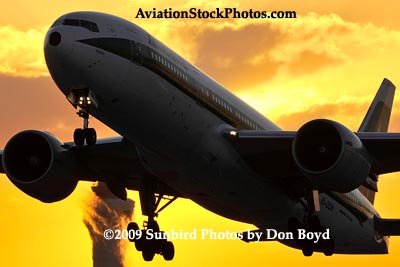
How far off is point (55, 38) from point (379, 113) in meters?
26.6

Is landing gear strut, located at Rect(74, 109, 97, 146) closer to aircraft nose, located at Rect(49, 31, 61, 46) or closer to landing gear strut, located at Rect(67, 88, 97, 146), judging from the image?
landing gear strut, located at Rect(67, 88, 97, 146)

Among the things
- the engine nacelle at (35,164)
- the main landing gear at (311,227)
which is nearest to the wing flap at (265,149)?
the main landing gear at (311,227)

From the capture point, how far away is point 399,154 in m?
28.9

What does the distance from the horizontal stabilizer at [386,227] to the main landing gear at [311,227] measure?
693 centimetres

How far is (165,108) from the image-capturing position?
25.7 metres

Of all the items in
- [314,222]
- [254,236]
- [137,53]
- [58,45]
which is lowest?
[314,222]

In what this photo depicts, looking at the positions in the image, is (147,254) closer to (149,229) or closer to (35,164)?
(149,229)

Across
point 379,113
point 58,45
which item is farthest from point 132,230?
point 379,113

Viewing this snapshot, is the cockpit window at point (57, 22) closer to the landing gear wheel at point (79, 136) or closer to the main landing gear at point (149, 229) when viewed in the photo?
the landing gear wheel at point (79, 136)

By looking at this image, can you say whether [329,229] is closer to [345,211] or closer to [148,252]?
[345,211]

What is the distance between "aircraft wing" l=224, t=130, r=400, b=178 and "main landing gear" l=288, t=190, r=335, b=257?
182 centimetres

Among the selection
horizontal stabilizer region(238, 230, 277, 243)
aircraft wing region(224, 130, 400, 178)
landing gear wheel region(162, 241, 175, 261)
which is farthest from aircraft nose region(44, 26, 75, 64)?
horizontal stabilizer region(238, 230, 277, 243)

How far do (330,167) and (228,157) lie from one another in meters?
3.50

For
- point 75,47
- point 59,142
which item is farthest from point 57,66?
point 59,142
